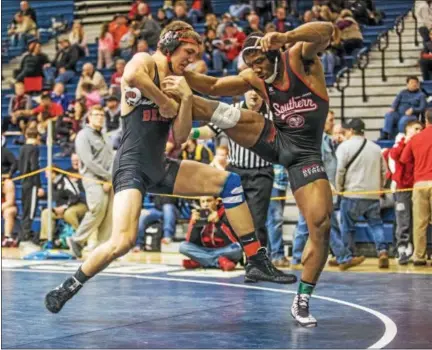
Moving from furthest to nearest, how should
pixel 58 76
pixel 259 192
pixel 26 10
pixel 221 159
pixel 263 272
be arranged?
pixel 26 10 → pixel 58 76 → pixel 221 159 → pixel 259 192 → pixel 263 272

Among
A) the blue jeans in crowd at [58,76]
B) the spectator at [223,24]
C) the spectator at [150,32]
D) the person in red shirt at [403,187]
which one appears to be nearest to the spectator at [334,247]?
the person in red shirt at [403,187]

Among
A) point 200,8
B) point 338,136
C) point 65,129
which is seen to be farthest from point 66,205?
point 200,8

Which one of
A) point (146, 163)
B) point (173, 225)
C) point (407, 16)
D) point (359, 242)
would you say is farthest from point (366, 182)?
point (407, 16)

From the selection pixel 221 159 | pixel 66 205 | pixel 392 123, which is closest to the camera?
pixel 221 159

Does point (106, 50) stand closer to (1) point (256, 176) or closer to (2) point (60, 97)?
(2) point (60, 97)

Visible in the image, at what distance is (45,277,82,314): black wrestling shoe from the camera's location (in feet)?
21.5

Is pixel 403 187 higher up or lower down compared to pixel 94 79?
lower down

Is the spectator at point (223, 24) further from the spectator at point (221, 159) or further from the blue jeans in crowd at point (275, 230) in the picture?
the blue jeans in crowd at point (275, 230)

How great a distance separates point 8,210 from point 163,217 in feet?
8.35

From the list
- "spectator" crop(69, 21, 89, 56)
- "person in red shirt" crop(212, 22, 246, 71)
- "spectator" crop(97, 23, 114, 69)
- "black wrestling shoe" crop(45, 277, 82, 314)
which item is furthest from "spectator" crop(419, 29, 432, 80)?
"black wrestling shoe" crop(45, 277, 82, 314)

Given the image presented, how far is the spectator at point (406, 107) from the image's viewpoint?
13.1m

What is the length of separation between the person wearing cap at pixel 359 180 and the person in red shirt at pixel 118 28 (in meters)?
8.43

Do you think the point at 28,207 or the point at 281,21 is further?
the point at 281,21

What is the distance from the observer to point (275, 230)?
11070 millimetres
